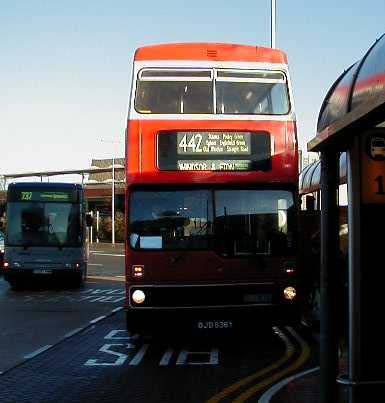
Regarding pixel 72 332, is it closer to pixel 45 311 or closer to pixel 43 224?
pixel 45 311

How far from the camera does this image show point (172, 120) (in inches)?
417

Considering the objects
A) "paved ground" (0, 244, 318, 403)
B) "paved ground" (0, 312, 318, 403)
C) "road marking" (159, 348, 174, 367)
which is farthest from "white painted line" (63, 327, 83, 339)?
"road marking" (159, 348, 174, 367)

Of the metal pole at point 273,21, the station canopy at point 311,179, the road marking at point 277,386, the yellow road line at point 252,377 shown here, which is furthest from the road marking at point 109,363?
the metal pole at point 273,21

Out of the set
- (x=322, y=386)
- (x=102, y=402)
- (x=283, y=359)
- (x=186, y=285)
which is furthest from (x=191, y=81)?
(x=322, y=386)

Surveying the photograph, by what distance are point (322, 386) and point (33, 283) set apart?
68.7ft

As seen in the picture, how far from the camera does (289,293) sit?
1038 cm

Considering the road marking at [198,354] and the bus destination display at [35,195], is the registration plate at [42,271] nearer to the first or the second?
the bus destination display at [35,195]

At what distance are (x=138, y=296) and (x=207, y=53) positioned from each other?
12.8 ft

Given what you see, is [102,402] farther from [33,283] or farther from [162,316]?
[33,283]

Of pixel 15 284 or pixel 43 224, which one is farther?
pixel 15 284

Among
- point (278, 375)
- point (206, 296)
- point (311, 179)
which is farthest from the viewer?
point (311, 179)

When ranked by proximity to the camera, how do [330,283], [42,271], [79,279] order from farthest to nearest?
[79,279], [42,271], [330,283]

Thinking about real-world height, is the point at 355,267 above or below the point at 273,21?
below

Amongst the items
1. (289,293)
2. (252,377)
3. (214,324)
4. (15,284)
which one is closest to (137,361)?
(214,324)
